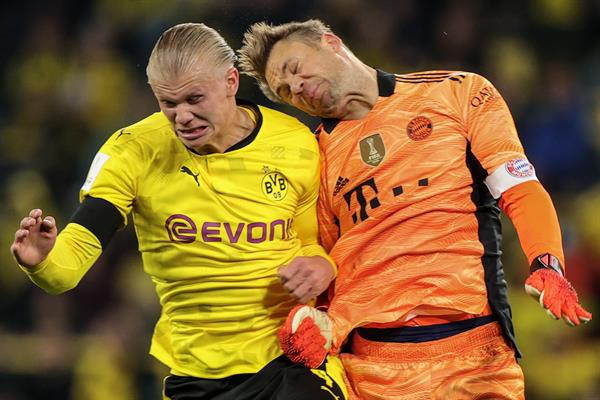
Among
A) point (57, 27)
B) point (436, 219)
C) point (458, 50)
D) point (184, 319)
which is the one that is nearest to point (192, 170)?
point (184, 319)

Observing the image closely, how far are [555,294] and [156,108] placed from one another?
4.48 m

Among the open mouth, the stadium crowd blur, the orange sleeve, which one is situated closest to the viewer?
the orange sleeve

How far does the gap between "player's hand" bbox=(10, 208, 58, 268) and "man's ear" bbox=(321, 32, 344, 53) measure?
46.3 inches

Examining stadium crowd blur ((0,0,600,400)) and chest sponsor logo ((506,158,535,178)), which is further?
stadium crowd blur ((0,0,600,400))

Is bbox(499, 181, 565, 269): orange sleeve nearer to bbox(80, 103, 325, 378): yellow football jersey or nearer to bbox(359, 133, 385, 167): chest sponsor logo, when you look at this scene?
bbox(359, 133, 385, 167): chest sponsor logo

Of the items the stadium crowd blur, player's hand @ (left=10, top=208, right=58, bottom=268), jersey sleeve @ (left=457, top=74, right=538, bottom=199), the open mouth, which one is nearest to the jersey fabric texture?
the open mouth

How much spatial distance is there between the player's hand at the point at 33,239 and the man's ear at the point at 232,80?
0.77m

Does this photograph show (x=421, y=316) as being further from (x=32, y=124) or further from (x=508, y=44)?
(x=32, y=124)

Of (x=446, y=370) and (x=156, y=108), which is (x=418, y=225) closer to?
(x=446, y=370)

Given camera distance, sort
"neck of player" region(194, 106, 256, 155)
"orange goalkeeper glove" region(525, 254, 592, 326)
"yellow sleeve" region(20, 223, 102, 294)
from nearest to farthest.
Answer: "orange goalkeeper glove" region(525, 254, 592, 326)
"yellow sleeve" region(20, 223, 102, 294)
"neck of player" region(194, 106, 256, 155)

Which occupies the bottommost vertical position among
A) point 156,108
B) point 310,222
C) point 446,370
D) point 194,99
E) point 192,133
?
point 446,370

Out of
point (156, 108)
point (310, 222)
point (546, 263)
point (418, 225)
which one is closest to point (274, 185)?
point (310, 222)

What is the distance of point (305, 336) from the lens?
3.60 meters

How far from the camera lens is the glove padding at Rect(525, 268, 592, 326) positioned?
11.0 feet
